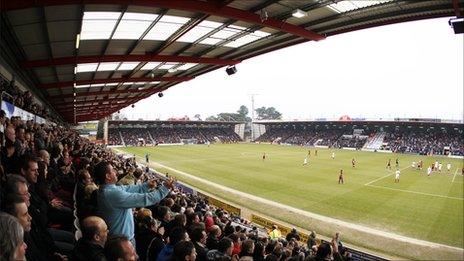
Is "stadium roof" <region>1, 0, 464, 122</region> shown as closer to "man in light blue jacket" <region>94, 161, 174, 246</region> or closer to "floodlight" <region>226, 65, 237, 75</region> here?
"floodlight" <region>226, 65, 237, 75</region>

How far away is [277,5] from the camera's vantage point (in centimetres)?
941

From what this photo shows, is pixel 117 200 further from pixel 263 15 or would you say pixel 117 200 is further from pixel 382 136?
pixel 382 136

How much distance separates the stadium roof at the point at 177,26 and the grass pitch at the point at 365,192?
41.3 ft

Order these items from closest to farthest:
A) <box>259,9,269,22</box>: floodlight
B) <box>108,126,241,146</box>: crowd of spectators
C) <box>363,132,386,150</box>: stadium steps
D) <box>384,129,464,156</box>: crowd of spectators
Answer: <box>259,9,269,22</box>: floodlight, <box>384,129,464,156</box>: crowd of spectators, <box>363,132,386,150</box>: stadium steps, <box>108,126,241,146</box>: crowd of spectators

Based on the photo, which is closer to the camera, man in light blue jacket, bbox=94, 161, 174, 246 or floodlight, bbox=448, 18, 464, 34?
man in light blue jacket, bbox=94, 161, 174, 246

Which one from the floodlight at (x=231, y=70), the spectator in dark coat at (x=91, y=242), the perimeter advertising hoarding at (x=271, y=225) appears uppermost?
the floodlight at (x=231, y=70)

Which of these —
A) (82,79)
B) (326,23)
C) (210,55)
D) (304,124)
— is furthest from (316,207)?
(304,124)

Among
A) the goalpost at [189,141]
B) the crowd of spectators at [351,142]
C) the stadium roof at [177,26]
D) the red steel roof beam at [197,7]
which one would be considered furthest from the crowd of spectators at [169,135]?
the red steel roof beam at [197,7]

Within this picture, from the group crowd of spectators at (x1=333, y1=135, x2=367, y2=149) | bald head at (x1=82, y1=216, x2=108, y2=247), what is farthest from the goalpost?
bald head at (x1=82, y1=216, x2=108, y2=247)

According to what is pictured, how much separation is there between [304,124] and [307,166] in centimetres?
5538

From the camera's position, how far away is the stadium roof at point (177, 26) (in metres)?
8.78

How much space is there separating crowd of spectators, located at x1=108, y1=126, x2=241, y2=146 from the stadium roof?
226 feet

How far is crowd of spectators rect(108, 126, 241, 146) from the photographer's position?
84.2m

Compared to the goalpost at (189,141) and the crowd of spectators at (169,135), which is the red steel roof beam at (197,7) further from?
the goalpost at (189,141)
